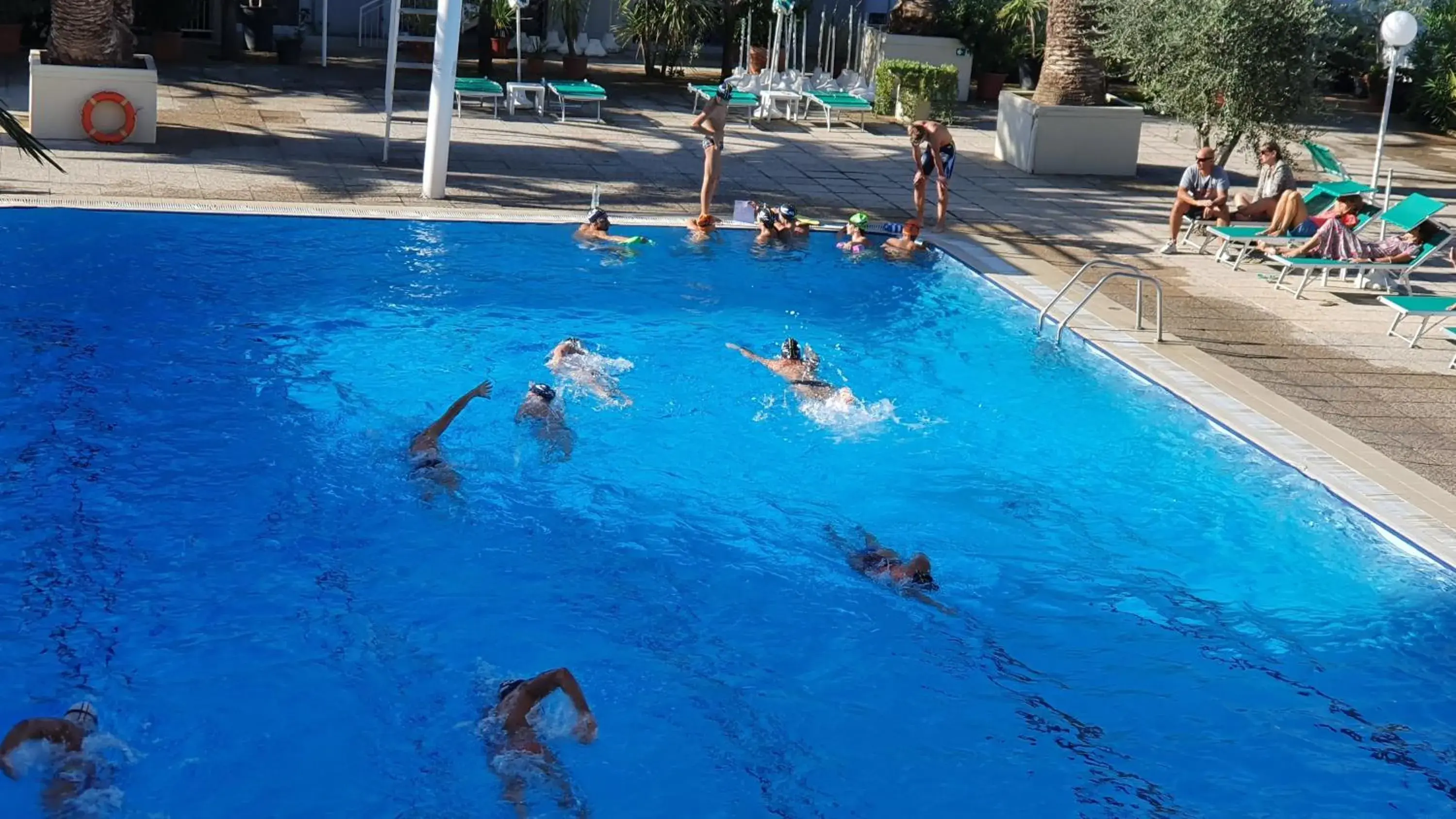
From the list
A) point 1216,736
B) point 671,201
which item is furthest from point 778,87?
point 1216,736

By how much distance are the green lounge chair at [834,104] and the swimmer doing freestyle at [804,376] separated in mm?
10712

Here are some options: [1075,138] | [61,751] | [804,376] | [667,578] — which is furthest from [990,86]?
[61,751]

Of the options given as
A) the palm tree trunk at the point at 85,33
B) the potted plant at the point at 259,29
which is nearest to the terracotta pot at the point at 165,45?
the potted plant at the point at 259,29

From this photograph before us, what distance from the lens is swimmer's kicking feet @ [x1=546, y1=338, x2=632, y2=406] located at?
1073cm

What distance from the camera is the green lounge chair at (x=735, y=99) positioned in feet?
70.5

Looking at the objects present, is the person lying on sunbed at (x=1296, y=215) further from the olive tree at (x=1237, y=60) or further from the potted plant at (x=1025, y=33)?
the potted plant at (x=1025, y=33)

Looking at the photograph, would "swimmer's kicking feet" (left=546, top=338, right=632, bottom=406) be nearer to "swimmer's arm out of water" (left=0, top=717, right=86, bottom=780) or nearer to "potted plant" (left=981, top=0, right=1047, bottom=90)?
"swimmer's arm out of water" (left=0, top=717, right=86, bottom=780)

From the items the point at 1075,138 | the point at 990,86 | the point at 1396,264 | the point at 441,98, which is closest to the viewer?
the point at 1396,264

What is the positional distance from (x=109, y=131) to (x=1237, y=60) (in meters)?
12.4

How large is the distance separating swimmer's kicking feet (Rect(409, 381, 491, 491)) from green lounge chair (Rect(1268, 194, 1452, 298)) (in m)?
8.13

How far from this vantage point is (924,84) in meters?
22.4

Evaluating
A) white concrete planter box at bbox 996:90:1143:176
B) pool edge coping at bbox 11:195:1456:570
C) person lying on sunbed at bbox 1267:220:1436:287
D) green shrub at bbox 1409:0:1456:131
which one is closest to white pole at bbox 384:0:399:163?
pool edge coping at bbox 11:195:1456:570

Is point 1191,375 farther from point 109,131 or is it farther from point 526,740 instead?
point 109,131

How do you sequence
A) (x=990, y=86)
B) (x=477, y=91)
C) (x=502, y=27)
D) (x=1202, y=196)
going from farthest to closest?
(x=990, y=86)
(x=502, y=27)
(x=477, y=91)
(x=1202, y=196)
